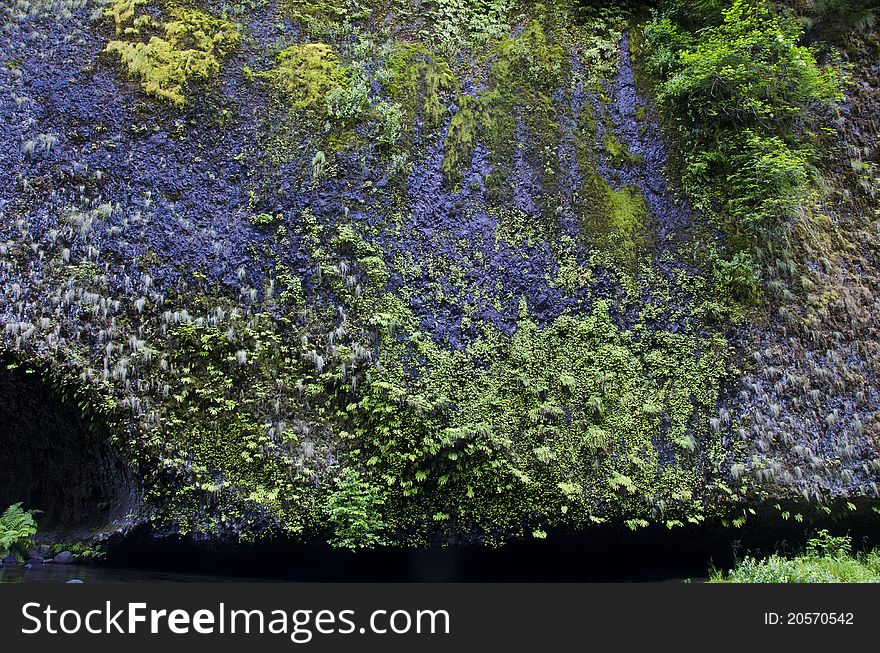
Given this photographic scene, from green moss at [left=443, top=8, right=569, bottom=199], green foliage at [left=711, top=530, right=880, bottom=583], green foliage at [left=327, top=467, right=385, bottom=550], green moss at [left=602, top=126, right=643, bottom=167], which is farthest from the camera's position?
green moss at [left=602, top=126, right=643, bottom=167]

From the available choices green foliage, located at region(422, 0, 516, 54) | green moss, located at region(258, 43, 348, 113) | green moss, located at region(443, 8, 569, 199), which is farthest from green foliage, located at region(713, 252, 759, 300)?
green moss, located at region(258, 43, 348, 113)

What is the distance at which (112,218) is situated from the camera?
6.98 m

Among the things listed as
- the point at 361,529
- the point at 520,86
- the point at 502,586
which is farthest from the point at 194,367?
the point at 520,86

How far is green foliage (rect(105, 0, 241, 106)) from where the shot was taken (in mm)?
7523

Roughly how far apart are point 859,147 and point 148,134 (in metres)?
9.54

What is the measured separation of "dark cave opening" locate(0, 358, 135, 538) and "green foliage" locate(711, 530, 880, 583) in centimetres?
686

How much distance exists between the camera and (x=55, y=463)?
8.27 meters

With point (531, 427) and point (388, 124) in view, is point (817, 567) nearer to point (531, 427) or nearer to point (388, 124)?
point (531, 427)

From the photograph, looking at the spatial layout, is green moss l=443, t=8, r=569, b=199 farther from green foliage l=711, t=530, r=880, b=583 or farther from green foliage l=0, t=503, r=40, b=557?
green foliage l=0, t=503, r=40, b=557

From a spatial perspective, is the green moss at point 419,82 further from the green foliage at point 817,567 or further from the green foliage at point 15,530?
the green foliage at point 15,530

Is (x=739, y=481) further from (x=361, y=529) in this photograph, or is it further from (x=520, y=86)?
(x=520, y=86)

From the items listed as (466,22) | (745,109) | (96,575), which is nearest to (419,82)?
(466,22)

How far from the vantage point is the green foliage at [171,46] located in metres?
7.52

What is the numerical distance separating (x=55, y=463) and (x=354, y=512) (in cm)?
448
